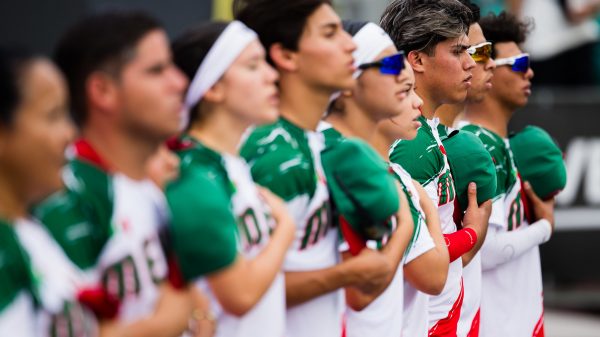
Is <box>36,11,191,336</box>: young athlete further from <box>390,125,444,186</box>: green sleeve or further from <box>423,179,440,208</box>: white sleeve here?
<box>423,179,440,208</box>: white sleeve

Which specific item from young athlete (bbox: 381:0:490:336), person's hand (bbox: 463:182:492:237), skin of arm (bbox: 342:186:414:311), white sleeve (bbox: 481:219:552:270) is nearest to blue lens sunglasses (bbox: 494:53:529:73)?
young athlete (bbox: 381:0:490:336)

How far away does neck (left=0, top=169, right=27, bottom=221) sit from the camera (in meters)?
3.08

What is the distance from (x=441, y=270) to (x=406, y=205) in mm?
501

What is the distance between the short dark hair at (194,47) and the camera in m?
3.84

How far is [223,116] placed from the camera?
387cm

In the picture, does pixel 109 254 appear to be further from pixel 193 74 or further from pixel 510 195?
pixel 510 195

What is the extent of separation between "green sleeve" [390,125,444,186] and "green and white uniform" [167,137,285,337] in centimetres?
142

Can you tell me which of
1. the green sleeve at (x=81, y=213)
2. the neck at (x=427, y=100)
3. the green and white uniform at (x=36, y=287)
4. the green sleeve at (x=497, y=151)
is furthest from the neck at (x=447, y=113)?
the green and white uniform at (x=36, y=287)

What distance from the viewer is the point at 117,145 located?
3.47 metres

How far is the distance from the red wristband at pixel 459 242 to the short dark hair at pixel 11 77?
8.54ft

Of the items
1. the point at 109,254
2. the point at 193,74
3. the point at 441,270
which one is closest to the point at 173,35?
the point at 441,270

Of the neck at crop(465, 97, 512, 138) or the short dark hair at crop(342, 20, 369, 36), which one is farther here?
the neck at crop(465, 97, 512, 138)

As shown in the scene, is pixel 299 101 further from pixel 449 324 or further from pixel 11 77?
pixel 449 324

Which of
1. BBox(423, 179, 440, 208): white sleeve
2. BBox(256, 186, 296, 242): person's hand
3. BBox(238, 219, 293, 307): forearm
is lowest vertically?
BBox(423, 179, 440, 208): white sleeve
